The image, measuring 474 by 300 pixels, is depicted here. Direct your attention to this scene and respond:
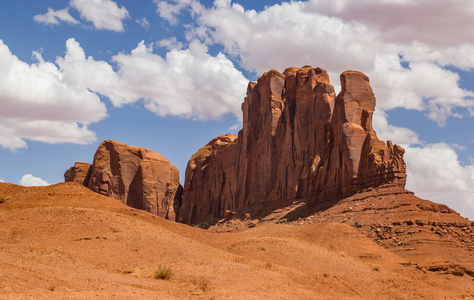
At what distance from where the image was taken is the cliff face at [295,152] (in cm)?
5905

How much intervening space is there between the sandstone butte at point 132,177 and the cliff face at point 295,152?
5.31m

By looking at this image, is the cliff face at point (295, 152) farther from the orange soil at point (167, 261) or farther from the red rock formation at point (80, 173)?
the orange soil at point (167, 261)

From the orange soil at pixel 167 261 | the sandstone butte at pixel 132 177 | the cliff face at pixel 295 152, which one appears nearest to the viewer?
the orange soil at pixel 167 261

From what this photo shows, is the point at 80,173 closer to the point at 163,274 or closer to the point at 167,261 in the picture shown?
the point at 167,261

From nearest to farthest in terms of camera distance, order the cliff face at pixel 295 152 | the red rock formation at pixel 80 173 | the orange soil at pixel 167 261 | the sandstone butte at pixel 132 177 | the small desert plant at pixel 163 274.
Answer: the orange soil at pixel 167 261 → the small desert plant at pixel 163 274 → the cliff face at pixel 295 152 → the sandstone butte at pixel 132 177 → the red rock formation at pixel 80 173

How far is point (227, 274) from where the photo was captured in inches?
937

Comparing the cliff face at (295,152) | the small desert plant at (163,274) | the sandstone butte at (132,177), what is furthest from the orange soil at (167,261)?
the sandstone butte at (132,177)

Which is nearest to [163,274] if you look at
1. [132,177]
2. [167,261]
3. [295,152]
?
[167,261]

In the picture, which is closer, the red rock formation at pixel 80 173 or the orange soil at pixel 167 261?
the orange soil at pixel 167 261

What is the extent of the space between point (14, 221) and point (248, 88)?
6218cm

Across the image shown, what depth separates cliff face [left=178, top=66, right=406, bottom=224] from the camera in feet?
194

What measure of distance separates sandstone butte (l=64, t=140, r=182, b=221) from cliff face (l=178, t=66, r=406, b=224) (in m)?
5.31

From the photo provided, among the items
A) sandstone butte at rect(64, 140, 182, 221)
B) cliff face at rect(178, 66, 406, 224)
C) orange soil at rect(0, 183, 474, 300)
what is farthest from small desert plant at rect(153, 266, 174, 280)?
sandstone butte at rect(64, 140, 182, 221)

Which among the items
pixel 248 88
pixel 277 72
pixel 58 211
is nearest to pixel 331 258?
pixel 58 211
